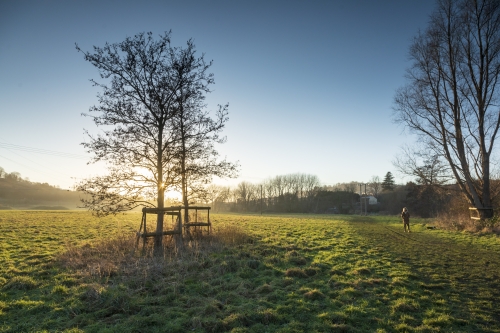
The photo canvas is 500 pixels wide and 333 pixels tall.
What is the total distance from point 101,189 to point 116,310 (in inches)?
268

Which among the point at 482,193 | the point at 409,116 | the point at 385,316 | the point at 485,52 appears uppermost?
the point at 485,52

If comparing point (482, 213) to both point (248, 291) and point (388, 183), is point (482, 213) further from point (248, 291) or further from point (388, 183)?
point (388, 183)

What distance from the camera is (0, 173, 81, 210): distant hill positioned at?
9375cm

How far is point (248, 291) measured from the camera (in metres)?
7.07

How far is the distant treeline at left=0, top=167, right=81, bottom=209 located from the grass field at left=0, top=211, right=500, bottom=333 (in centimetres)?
9720

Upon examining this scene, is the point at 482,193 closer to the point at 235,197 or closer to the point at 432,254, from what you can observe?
the point at 432,254

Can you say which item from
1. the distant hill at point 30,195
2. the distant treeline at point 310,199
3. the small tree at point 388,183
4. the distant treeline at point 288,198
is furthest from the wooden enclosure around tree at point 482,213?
the distant hill at point 30,195

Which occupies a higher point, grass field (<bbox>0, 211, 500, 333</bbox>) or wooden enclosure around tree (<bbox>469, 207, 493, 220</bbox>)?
wooden enclosure around tree (<bbox>469, 207, 493, 220</bbox>)

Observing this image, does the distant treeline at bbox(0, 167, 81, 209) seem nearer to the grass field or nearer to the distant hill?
the distant hill

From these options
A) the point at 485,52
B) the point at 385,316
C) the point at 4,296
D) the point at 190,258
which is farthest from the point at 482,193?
the point at 4,296

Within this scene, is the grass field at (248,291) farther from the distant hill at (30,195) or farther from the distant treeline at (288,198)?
the distant hill at (30,195)

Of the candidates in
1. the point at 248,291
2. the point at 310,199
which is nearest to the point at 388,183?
the point at 310,199

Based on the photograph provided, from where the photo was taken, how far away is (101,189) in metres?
11.4

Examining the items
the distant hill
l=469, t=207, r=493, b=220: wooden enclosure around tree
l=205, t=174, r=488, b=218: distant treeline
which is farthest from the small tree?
the distant hill
